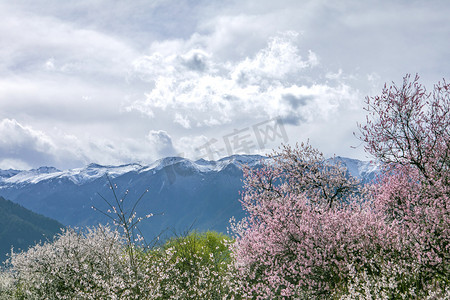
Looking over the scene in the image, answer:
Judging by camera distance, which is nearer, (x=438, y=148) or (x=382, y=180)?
(x=438, y=148)

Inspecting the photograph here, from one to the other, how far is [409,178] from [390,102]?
3.91 m

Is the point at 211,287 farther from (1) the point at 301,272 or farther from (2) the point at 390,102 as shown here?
(2) the point at 390,102

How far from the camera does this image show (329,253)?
1317cm

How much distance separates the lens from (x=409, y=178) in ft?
58.9

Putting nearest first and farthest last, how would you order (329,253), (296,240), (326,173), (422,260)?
(422,260) < (329,253) < (296,240) < (326,173)

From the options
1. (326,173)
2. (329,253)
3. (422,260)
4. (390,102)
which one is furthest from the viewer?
(326,173)

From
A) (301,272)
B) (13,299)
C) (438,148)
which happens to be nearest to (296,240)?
(301,272)

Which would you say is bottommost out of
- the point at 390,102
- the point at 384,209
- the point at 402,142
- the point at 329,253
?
the point at 329,253

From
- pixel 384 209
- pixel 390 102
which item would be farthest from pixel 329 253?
pixel 390 102

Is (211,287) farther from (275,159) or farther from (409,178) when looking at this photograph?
(409,178)

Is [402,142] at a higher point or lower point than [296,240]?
higher

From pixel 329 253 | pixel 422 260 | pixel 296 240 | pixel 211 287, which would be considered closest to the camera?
pixel 422 260

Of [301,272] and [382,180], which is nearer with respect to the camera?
[301,272]

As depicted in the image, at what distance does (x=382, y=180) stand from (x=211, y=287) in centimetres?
1027
